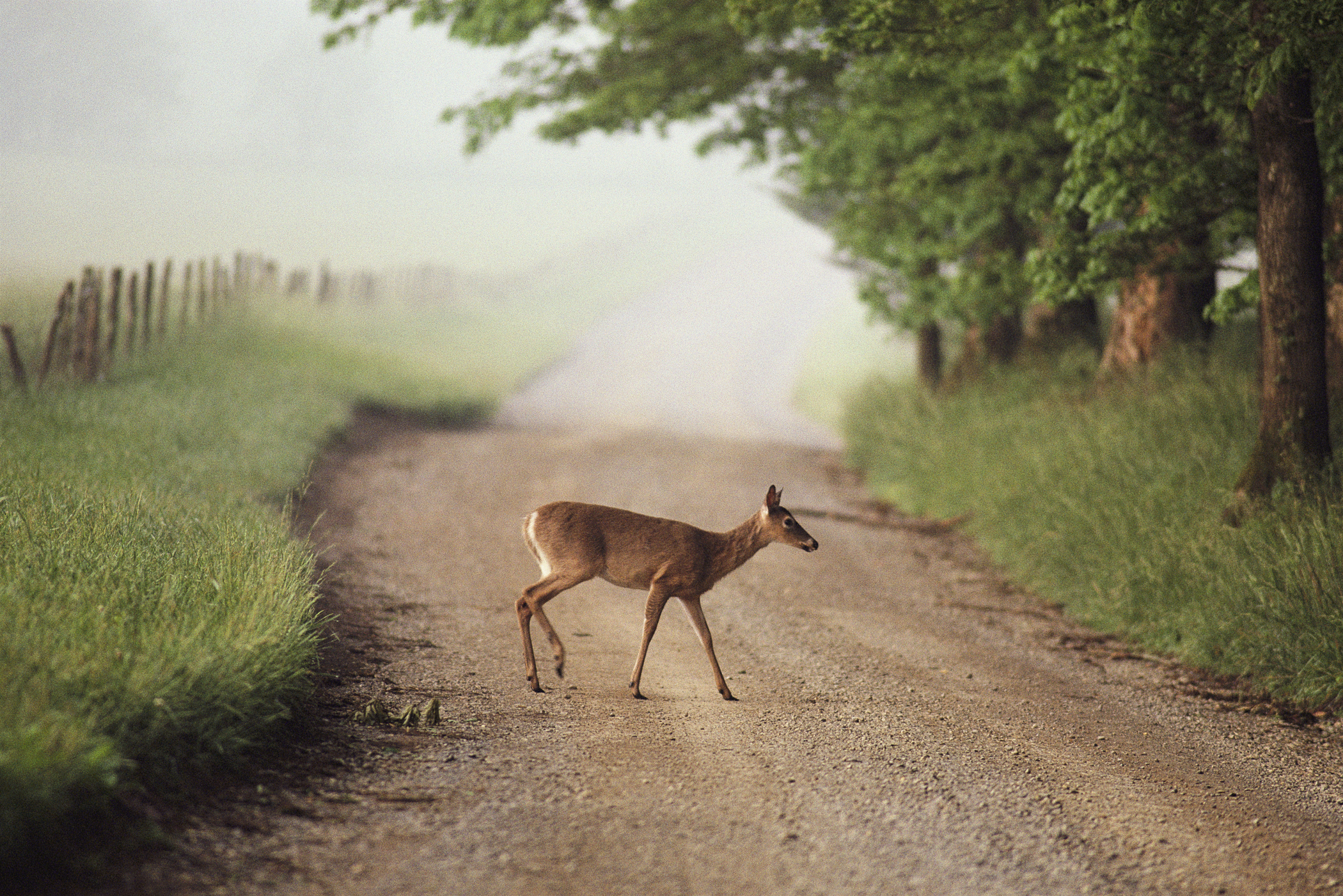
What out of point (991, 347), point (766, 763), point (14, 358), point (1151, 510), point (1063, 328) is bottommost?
point (766, 763)

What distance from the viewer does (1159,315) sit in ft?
45.3

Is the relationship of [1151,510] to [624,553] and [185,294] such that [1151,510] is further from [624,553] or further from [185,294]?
[185,294]

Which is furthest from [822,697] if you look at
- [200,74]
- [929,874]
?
[200,74]

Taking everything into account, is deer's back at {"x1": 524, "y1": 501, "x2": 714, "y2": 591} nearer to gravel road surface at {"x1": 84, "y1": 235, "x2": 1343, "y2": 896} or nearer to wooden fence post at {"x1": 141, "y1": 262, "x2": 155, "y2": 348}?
gravel road surface at {"x1": 84, "y1": 235, "x2": 1343, "y2": 896}

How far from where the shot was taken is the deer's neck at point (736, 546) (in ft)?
19.7

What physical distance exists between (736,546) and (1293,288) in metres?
5.79

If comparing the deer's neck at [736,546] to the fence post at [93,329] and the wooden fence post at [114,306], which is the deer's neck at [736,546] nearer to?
the fence post at [93,329]

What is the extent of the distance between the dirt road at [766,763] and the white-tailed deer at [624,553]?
2.05 feet

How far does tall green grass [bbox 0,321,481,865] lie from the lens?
3863mm

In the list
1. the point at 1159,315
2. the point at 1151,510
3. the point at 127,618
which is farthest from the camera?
the point at 1159,315

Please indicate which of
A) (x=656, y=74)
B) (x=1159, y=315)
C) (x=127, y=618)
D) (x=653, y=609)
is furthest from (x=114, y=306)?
(x=1159, y=315)

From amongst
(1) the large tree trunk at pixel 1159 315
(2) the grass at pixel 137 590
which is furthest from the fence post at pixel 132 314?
(1) the large tree trunk at pixel 1159 315

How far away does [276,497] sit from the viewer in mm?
10461

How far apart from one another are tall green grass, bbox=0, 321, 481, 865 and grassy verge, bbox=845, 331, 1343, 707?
20.5 ft
